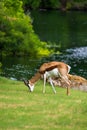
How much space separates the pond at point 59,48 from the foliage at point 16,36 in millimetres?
2602

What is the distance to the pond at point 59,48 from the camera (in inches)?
1773

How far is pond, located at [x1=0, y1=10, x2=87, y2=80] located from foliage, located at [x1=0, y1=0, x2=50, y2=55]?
2.60 m

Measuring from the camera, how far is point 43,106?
17.7m

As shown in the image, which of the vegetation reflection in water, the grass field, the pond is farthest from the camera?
the pond

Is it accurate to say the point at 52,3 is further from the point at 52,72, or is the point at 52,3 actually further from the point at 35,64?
the point at 52,72

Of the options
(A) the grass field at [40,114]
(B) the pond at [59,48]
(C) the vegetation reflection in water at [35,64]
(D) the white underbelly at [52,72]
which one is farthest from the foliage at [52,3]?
(A) the grass field at [40,114]

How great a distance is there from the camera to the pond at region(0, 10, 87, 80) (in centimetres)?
4503

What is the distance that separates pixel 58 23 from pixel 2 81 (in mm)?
62772

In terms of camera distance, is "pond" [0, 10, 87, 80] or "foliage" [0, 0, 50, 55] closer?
"pond" [0, 10, 87, 80]

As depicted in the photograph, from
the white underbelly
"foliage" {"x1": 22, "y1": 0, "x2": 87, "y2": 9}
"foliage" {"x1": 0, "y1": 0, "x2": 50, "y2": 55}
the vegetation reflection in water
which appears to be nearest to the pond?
the vegetation reflection in water

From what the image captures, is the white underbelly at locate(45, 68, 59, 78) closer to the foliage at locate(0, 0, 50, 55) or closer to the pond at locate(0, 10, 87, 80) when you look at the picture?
the pond at locate(0, 10, 87, 80)

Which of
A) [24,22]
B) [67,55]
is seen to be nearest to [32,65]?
[67,55]

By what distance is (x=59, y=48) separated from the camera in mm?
61781

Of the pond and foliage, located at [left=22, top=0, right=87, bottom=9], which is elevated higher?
the pond
